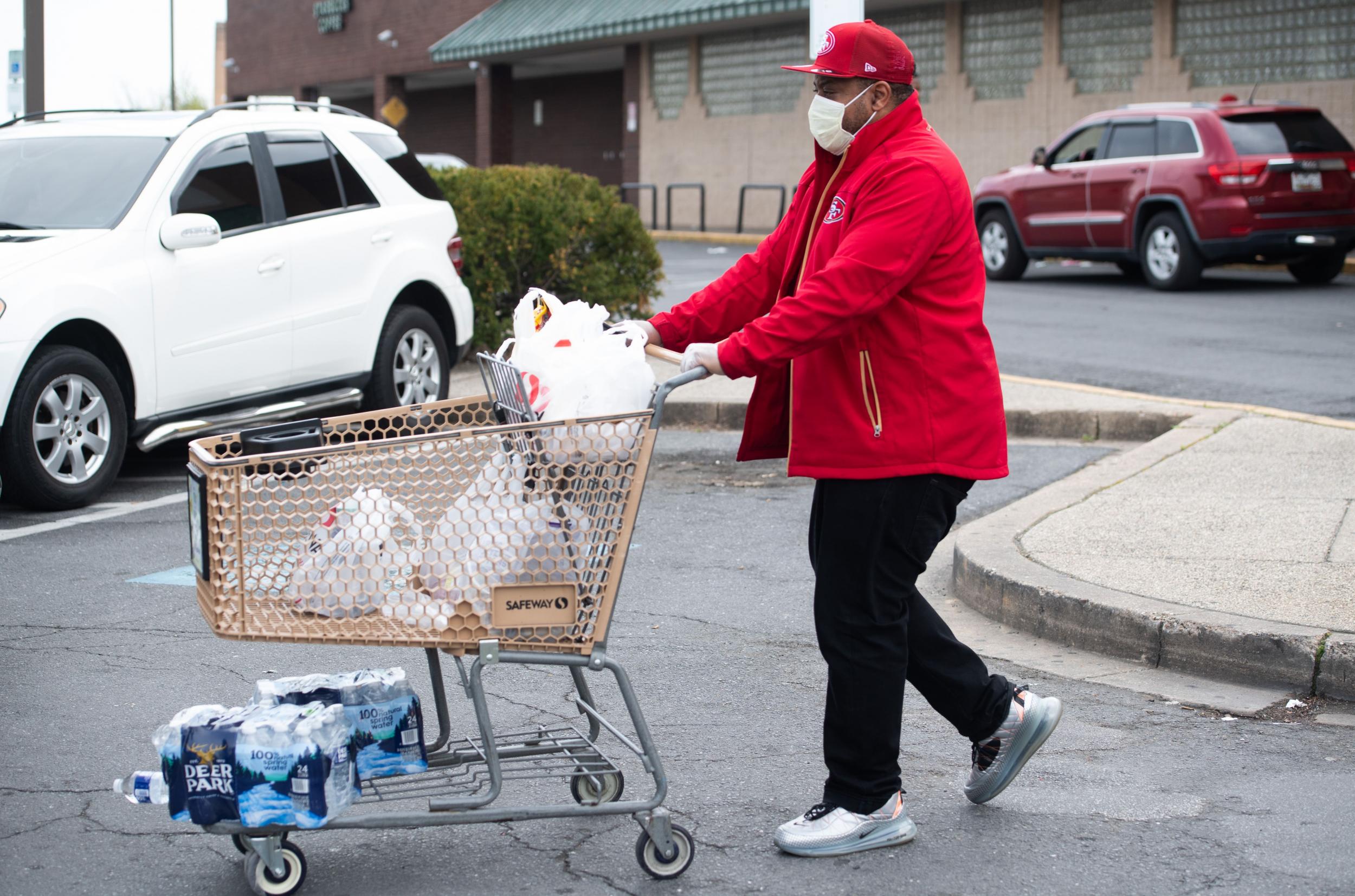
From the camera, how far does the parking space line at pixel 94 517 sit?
677cm

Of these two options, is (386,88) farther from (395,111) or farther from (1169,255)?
(1169,255)

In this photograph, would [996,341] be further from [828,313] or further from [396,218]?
[828,313]

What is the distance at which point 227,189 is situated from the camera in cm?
809

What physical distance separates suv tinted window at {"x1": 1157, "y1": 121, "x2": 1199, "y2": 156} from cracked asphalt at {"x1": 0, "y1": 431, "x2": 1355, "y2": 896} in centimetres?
1074

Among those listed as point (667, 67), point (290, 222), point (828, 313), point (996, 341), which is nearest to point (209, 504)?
point (828, 313)

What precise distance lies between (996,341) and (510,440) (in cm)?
963

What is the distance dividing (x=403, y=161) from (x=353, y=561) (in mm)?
6558

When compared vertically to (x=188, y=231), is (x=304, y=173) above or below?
above

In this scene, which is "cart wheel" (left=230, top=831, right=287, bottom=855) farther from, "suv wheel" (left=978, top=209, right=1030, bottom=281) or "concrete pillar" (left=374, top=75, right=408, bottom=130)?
"concrete pillar" (left=374, top=75, right=408, bottom=130)

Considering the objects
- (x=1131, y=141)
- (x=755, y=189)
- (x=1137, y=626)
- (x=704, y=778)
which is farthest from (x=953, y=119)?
(x=704, y=778)

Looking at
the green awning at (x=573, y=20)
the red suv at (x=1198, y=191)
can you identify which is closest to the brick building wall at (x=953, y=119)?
the green awning at (x=573, y=20)

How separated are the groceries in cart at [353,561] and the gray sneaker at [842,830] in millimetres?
1088

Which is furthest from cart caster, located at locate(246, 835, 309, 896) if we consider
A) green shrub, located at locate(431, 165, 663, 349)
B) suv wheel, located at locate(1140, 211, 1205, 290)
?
suv wheel, located at locate(1140, 211, 1205, 290)

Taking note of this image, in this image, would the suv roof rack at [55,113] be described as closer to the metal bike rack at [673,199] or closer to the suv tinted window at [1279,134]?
the suv tinted window at [1279,134]
